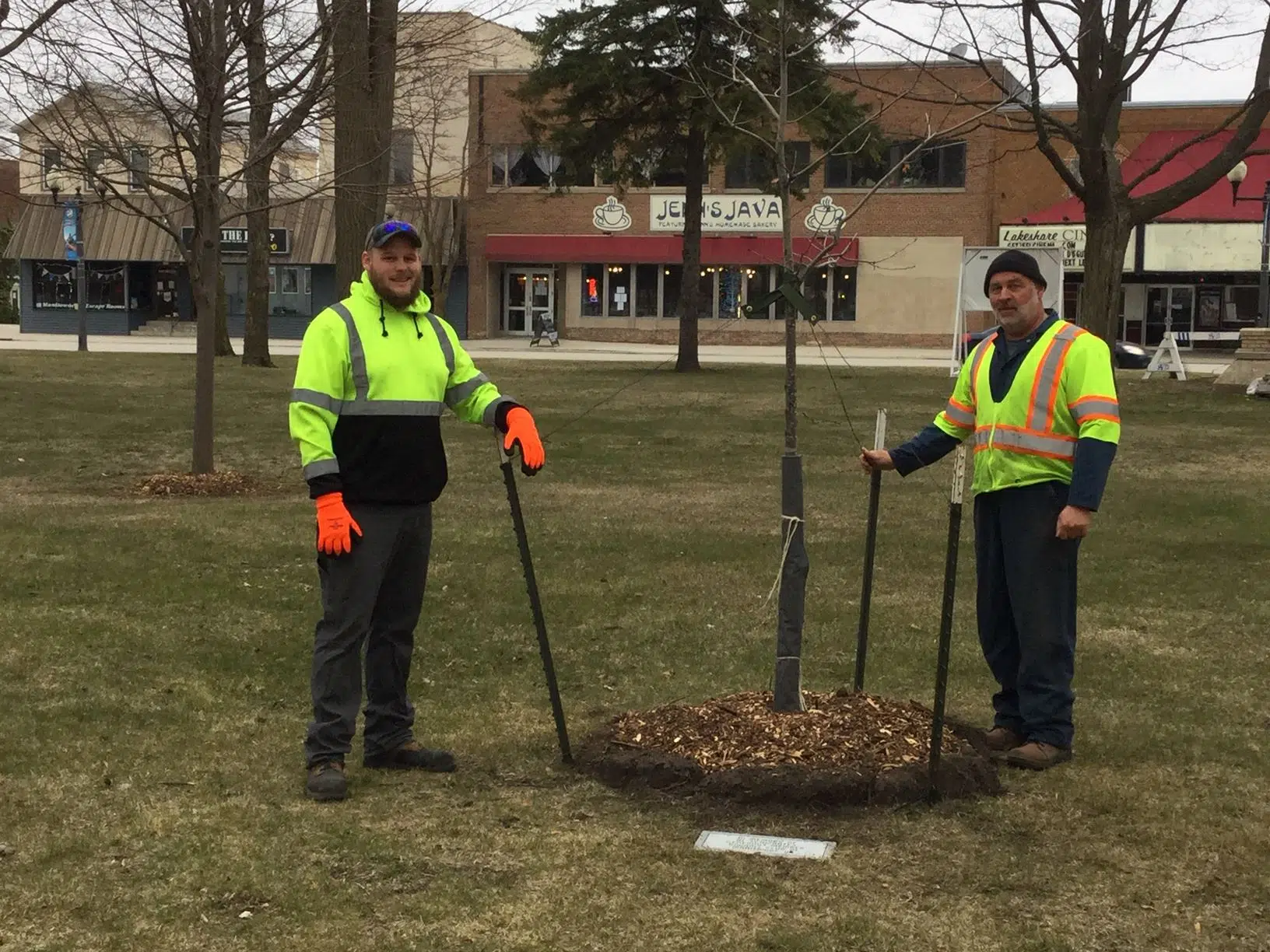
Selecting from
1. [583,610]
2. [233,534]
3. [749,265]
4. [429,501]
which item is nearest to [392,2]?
[233,534]

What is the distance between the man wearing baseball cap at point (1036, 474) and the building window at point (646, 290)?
4620 cm

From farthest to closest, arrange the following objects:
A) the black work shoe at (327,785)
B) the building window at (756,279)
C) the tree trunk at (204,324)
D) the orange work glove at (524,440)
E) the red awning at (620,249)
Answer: the red awning at (620,249) → the building window at (756,279) → the tree trunk at (204,324) → the orange work glove at (524,440) → the black work shoe at (327,785)

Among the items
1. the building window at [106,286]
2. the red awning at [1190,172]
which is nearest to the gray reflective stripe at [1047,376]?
the red awning at [1190,172]

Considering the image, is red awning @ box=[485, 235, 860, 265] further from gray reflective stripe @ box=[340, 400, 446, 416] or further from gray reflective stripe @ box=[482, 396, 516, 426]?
gray reflective stripe @ box=[340, 400, 446, 416]

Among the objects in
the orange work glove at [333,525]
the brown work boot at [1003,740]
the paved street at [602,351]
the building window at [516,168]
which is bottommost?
the brown work boot at [1003,740]

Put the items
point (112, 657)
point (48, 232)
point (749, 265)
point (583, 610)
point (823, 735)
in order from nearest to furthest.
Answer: point (823, 735) < point (112, 657) < point (583, 610) < point (749, 265) < point (48, 232)

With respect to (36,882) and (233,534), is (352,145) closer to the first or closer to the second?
(233,534)

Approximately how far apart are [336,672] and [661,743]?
118 cm

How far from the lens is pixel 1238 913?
4.17m

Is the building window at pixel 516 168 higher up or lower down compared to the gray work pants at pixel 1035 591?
higher up

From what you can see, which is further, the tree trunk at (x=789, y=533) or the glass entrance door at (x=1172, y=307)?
the glass entrance door at (x=1172, y=307)

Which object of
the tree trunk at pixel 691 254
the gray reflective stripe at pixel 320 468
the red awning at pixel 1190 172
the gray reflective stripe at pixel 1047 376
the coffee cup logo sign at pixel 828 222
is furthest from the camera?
the red awning at pixel 1190 172

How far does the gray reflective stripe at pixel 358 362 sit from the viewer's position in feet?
16.7

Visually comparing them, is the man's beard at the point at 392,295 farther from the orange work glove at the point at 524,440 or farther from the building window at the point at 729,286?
the building window at the point at 729,286
